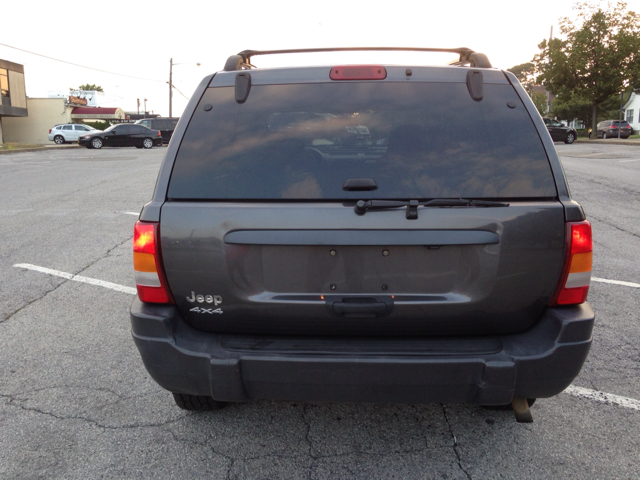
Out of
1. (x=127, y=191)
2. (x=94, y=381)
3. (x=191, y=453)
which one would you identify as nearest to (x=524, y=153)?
(x=191, y=453)

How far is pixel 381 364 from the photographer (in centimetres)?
230

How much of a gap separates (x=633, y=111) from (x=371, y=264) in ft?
240

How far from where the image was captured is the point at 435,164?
2.38m

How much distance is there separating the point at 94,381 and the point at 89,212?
6924mm

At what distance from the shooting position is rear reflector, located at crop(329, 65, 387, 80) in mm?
2592

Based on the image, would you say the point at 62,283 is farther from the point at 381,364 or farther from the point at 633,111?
the point at 633,111

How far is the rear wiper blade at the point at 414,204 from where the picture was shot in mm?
2265

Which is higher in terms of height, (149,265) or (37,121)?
(149,265)

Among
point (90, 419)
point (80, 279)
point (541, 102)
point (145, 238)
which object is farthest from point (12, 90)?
point (541, 102)

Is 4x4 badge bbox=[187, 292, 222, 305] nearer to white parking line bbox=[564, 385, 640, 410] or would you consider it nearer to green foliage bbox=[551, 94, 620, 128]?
white parking line bbox=[564, 385, 640, 410]

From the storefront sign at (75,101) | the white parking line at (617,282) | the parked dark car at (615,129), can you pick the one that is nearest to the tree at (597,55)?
the parked dark car at (615,129)

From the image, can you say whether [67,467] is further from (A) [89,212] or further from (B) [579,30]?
(B) [579,30]

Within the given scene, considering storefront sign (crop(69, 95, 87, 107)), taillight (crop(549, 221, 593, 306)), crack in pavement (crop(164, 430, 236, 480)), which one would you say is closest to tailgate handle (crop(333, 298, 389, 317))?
taillight (crop(549, 221, 593, 306))

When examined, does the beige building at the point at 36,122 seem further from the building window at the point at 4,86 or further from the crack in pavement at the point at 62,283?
the crack in pavement at the point at 62,283
